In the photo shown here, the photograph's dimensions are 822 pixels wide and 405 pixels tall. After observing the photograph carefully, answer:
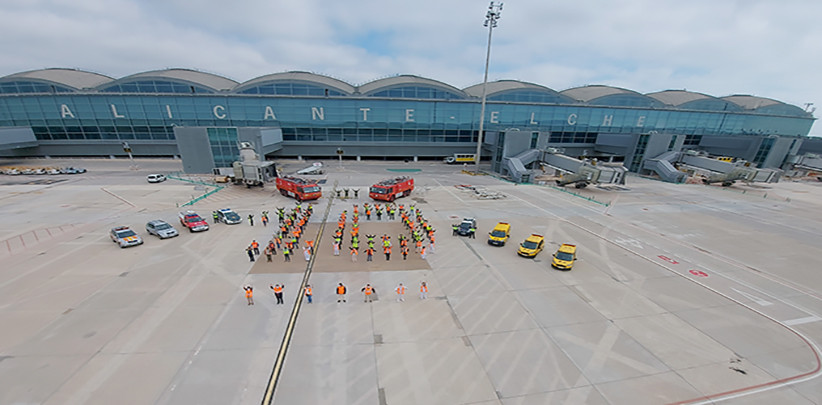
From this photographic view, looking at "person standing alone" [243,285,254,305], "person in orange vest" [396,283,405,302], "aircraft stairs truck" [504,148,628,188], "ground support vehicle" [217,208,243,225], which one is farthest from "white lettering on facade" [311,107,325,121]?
"person in orange vest" [396,283,405,302]

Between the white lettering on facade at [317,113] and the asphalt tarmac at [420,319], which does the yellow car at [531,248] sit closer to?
the asphalt tarmac at [420,319]

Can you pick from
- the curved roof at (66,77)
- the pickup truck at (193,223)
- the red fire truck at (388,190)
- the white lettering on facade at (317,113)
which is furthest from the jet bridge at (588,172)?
the curved roof at (66,77)

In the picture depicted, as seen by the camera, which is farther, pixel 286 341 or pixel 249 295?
pixel 249 295

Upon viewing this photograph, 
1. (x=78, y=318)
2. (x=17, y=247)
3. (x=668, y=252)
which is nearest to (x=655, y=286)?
(x=668, y=252)

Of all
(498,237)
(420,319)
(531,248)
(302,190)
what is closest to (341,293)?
(420,319)

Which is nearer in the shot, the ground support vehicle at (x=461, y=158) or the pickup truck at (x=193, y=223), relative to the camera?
the pickup truck at (x=193, y=223)

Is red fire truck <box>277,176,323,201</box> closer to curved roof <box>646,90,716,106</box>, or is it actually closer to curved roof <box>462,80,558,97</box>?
curved roof <box>462,80,558,97</box>

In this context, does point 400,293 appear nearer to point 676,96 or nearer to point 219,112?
point 219,112
